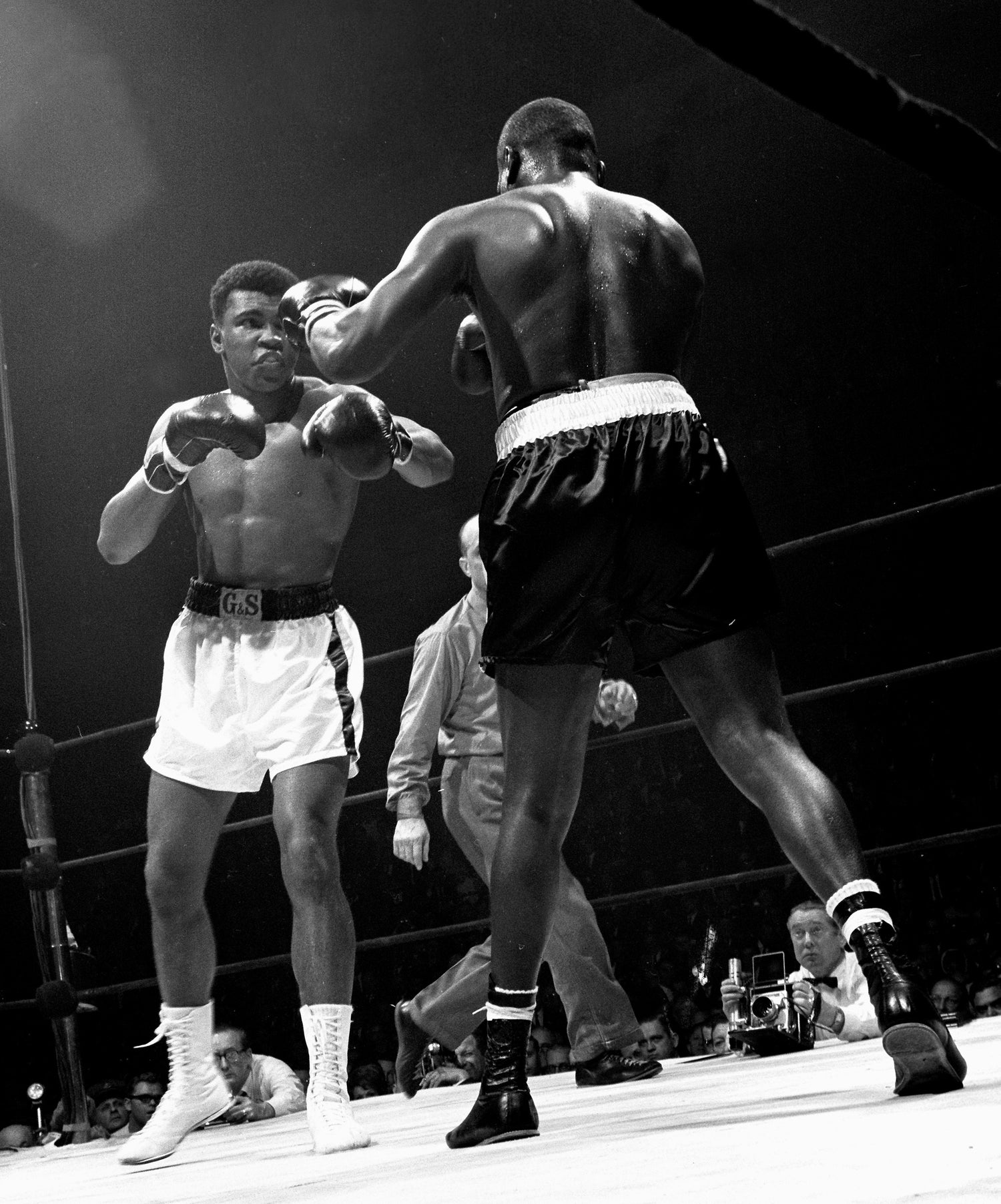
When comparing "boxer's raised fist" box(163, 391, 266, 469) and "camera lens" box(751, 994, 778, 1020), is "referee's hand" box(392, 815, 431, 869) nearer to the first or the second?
"camera lens" box(751, 994, 778, 1020)

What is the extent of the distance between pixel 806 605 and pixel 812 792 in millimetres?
3544

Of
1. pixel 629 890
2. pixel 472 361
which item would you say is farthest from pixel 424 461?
pixel 629 890

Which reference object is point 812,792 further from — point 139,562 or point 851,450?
point 139,562

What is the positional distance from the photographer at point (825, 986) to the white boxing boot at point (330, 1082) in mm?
1004

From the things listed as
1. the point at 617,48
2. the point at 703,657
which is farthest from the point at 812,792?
the point at 617,48

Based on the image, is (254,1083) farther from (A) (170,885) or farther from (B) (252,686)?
(B) (252,686)

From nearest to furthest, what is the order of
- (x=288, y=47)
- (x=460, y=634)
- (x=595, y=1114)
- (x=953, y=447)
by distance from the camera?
(x=595, y=1114), (x=460, y=634), (x=288, y=47), (x=953, y=447)

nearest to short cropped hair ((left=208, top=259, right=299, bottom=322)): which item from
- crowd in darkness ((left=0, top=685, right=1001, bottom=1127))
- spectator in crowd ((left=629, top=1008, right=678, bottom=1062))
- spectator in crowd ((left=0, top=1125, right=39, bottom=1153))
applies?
spectator in crowd ((left=629, top=1008, right=678, bottom=1062))

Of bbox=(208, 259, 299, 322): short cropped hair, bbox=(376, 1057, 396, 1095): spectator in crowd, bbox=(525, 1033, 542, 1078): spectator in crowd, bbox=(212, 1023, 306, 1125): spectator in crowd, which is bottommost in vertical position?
bbox=(376, 1057, 396, 1095): spectator in crowd

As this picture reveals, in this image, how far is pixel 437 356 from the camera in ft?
14.6

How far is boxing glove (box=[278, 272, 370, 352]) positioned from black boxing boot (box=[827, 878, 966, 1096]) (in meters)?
0.85

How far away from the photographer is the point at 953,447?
444cm

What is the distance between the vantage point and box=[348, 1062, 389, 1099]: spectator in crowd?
12.3ft

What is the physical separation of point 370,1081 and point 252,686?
7.58ft
